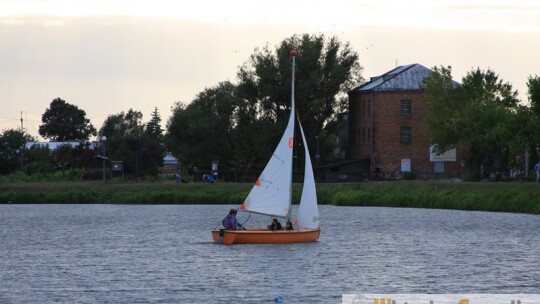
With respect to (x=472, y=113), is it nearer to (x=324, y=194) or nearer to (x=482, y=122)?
(x=482, y=122)

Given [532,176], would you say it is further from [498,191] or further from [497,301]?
[497,301]

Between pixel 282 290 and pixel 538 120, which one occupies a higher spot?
pixel 538 120

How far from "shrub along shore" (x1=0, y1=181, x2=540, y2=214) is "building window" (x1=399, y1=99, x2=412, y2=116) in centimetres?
2028

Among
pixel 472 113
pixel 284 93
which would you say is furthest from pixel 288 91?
pixel 472 113

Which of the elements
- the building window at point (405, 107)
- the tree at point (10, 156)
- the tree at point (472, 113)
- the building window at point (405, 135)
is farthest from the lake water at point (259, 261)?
the tree at point (10, 156)

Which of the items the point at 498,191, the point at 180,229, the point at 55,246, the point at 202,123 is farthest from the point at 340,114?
the point at 55,246

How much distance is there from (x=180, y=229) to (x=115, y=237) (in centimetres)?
773

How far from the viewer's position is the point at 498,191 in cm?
10281

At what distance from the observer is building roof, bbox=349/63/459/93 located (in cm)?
14225

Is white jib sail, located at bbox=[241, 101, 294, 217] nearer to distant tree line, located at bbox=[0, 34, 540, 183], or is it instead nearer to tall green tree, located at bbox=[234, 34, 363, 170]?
distant tree line, located at bbox=[0, 34, 540, 183]

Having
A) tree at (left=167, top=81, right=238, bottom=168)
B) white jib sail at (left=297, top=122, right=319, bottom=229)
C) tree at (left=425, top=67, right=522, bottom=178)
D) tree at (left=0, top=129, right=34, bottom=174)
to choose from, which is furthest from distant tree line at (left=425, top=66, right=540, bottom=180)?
tree at (left=0, top=129, right=34, bottom=174)

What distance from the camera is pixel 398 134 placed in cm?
14138

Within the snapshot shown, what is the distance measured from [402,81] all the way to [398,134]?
6.42 m

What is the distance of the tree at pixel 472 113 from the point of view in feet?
397
